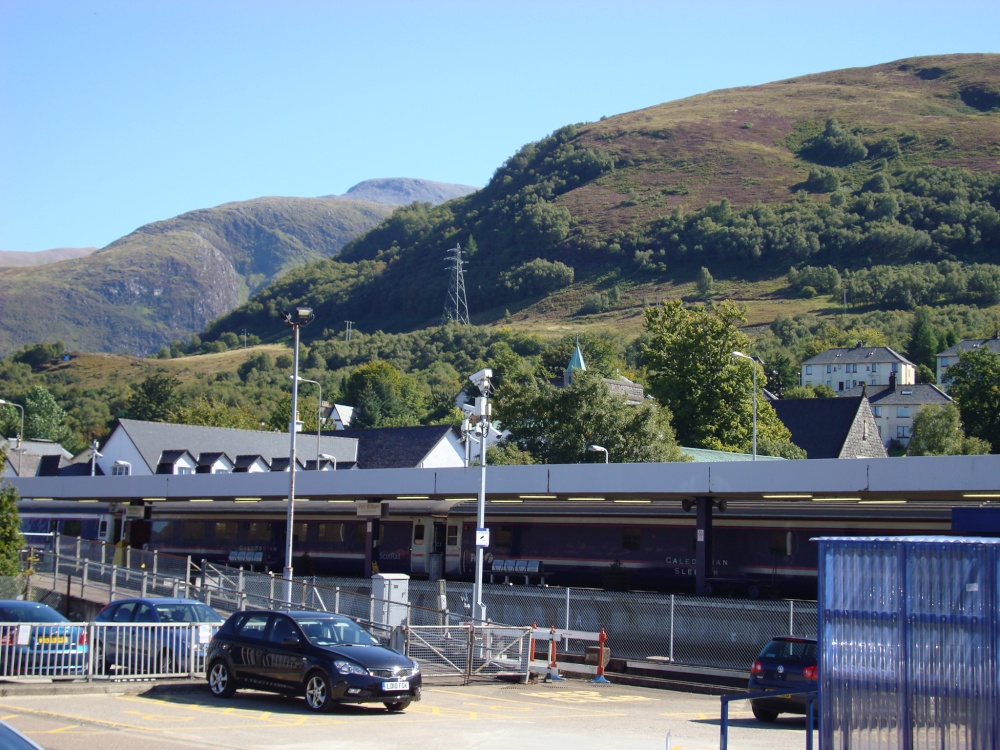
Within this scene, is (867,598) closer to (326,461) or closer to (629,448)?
(629,448)

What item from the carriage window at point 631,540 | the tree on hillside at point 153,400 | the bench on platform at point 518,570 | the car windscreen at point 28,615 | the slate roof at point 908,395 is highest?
the slate roof at point 908,395

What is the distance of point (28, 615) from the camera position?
20891mm

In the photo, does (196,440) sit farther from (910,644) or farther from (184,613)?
(910,644)

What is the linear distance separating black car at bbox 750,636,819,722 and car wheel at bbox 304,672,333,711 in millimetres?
6962

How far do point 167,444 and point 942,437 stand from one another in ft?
199

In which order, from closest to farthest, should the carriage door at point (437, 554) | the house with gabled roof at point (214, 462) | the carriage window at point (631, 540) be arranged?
the carriage window at point (631, 540), the carriage door at point (437, 554), the house with gabled roof at point (214, 462)

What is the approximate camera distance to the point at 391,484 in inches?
1415

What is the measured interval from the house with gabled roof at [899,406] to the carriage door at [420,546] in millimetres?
99477

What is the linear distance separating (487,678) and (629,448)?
40.7 meters

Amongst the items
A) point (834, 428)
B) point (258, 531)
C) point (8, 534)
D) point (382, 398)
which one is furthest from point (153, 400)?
point (8, 534)

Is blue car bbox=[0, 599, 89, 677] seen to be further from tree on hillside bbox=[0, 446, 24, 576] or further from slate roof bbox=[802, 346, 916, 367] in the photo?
slate roof bbox=[802, 346, 916, 367]

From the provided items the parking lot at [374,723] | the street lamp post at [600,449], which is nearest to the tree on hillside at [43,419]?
the street lamp post at [600,449]

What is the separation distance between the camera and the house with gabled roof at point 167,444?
65688mm

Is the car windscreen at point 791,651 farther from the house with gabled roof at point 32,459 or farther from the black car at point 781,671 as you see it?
the house with gabled roof at point 32,459
